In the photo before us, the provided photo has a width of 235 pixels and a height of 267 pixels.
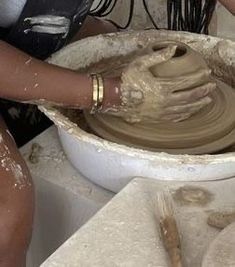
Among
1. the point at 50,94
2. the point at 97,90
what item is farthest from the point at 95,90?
the point at 50,94

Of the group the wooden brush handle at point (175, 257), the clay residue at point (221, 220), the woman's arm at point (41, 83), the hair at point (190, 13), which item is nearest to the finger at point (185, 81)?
the woman's arm at point (41, 83)

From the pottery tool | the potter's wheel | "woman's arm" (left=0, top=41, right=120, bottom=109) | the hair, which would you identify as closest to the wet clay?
the potter's wheel

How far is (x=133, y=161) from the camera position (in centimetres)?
149

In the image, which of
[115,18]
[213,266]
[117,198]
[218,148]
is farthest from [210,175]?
[115,18]

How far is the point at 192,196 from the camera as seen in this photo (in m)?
1.43

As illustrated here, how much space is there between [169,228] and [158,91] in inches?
15.7

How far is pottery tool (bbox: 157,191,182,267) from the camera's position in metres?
1.21

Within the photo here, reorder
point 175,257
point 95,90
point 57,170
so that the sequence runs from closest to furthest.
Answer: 1. point 175,257
2. point 95,90
3. point 57,170

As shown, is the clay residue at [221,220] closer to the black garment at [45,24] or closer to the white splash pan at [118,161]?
the white splash pan at [118,161]

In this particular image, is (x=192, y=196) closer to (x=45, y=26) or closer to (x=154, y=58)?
(x=154, y=58)

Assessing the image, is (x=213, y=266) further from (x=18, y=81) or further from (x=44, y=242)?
(x=44, y=242)

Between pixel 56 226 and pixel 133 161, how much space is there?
36 cm

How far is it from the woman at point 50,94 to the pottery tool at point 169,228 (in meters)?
0.27

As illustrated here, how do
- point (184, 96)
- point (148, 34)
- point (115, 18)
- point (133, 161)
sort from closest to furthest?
1. point (133, 161)
2. point (184, 96)
3. point (148, 34)
4. point (115, 18)
